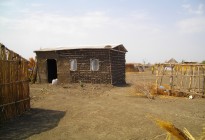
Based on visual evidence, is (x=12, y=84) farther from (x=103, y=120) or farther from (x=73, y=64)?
(x=73, y=64)

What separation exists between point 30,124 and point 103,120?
8.95 feet

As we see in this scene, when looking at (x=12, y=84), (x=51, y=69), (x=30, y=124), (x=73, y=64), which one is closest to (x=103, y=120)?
(x=30, y=124)

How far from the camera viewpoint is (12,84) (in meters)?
8.43


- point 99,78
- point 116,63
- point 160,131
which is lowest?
point 160,131

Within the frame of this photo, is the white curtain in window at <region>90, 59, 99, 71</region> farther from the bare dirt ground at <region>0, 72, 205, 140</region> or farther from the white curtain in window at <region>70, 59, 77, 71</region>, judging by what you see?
the bare dirt ground at <region>0, 72, 205, 140</region>

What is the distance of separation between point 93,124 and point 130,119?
1588 mm

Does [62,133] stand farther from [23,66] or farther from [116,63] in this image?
[116,63]

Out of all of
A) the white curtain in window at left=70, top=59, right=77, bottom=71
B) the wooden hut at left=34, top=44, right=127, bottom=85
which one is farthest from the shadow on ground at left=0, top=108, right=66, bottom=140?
the white curtain in window at left=70, top=59, right=77, bottom=71

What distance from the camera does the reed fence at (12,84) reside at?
25.9ft

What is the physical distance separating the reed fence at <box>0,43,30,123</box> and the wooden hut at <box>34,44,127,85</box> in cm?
1014

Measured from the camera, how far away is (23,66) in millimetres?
9289

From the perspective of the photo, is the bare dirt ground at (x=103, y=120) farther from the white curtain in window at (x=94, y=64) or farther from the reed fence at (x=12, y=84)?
the white curtain in window at (x=94, y=64)

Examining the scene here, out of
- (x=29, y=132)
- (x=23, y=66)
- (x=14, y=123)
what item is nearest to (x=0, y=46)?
(x=23, y=66)

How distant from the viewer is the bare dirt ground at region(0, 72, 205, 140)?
681cm
